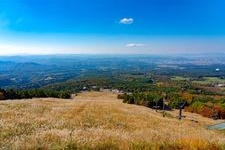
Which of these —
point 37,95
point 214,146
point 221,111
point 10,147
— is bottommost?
point 221,111

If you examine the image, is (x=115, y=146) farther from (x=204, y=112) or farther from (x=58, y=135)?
(x=204, y=112)

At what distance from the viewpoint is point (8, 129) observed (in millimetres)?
14211

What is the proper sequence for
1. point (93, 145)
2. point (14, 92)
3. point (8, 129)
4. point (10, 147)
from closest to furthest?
point (10, 147), point (93, 145), point (8, 129), point (14, 92)

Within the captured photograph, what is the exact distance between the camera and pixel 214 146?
12180 mm

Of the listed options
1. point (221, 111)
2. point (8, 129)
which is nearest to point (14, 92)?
point (221, 111)

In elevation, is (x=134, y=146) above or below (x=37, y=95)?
above

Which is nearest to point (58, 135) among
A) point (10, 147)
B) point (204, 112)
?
point (10, 147)

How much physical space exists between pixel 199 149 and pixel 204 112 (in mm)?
106188

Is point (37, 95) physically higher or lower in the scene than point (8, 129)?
lower

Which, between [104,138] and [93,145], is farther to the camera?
[104,138]

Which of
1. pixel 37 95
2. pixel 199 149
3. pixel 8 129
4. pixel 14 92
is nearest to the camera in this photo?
pixel 199 149

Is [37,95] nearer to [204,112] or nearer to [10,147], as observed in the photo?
[204,112]

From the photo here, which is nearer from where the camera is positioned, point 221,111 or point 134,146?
point 134,146

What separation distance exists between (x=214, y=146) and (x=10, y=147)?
7.26 meters
